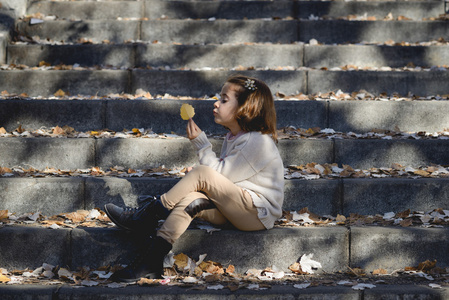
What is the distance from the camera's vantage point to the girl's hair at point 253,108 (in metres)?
3.64

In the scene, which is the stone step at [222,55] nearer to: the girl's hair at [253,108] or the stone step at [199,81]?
the stone step at [199,81]

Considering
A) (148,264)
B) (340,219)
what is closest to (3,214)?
(148,264)

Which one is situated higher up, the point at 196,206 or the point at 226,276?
the point at 196,206

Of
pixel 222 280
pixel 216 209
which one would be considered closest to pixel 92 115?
pixel 216 209

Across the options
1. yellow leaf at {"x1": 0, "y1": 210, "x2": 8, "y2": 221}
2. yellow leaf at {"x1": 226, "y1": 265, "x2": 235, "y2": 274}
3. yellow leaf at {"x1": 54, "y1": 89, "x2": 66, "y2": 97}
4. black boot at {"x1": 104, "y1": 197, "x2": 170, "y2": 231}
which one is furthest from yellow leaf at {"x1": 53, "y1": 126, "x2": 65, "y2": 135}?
yellow leaf at {"x1": 226, "y1": 265, "x2": 235, "y2": 274}

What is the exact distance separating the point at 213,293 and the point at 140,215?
2.31 ft

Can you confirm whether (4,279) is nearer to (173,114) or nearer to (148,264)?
(148,264)

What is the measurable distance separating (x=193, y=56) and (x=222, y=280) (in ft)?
10.1

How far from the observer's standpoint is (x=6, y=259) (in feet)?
11.5

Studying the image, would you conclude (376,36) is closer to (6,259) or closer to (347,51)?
(347,51)

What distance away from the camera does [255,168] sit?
11.6ft

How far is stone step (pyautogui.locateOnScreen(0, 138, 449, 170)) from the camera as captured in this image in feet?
14.3

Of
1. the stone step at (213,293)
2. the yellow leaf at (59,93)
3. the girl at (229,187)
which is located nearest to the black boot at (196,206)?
the girl at (229,187)

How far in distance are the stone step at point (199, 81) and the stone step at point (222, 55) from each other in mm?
431
